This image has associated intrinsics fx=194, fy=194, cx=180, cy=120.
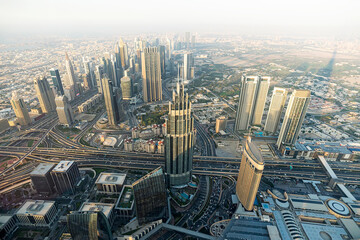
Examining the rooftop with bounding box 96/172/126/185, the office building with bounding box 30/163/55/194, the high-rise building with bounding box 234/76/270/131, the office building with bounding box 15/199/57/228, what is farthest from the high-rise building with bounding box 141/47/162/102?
Result: the office building with bounding box 15/199/57/228

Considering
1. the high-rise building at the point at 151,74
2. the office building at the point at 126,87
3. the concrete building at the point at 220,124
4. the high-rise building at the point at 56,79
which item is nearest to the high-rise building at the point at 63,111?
the high-rise building at the point at 56,79

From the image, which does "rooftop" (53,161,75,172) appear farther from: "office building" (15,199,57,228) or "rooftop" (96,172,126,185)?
"rooftop" (96,172,126,185)

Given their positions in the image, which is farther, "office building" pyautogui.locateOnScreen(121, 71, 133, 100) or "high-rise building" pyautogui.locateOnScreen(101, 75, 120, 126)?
"office building" pyautogui.locateOnScreen(121, 71, 133, 100)

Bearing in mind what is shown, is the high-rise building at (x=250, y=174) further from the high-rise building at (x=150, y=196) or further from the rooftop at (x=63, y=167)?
the rooftop at (x=63, y=167)

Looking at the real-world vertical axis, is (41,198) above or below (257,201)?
below

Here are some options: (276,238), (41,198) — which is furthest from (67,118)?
(276,238)

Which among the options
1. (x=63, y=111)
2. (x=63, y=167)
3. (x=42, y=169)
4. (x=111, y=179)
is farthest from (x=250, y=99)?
(x=63, y=111)

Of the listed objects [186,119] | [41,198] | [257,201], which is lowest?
[41,198]

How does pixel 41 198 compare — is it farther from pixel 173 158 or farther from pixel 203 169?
pixel 203 169
